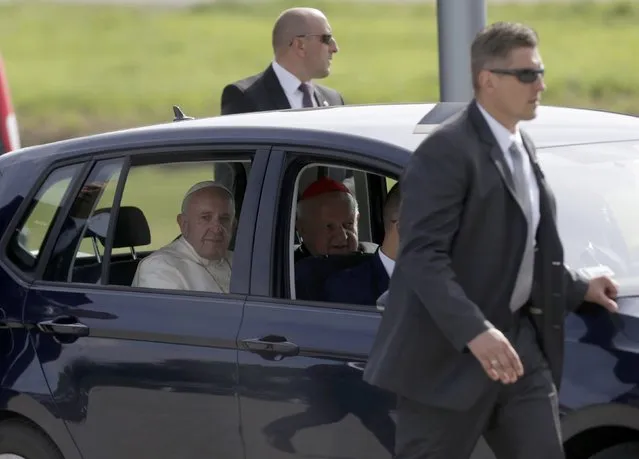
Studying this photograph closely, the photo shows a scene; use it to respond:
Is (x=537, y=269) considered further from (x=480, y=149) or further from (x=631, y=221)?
(x=631, y=221)

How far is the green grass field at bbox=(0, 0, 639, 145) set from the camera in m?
29.1

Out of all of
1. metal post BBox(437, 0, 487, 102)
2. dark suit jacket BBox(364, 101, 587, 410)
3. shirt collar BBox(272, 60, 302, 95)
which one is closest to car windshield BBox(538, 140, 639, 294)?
dark suit jacket BBox(364, 101, 587, 410)

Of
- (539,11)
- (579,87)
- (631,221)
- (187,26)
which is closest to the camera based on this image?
(631,221)

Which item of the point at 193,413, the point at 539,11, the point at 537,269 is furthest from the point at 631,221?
the point at 539,11

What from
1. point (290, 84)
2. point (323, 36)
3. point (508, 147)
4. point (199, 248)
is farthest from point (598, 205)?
point (323, 36)

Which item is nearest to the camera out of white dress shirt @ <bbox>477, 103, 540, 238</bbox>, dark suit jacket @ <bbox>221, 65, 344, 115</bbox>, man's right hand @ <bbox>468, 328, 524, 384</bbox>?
man's right hand @ <bbox>468, 328, 524, 384</bbox>

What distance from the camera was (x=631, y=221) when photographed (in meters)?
A: 4.96

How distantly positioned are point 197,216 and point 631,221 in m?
1.70

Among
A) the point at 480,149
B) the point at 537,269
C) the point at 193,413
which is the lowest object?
the point at 193,413

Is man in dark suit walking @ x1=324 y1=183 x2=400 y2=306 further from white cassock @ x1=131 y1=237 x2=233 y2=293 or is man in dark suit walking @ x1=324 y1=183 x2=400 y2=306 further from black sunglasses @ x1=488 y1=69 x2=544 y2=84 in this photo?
black sunglasses @ x1=488 y1=69 x2=544 y2=84

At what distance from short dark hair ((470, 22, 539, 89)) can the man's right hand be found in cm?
69

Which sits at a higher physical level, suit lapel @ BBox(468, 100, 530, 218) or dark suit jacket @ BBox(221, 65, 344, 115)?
dark suit jacket @ BBox(221, 65, 344, 115)

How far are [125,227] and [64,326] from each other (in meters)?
0.60

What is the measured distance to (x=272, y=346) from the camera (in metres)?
5.04
